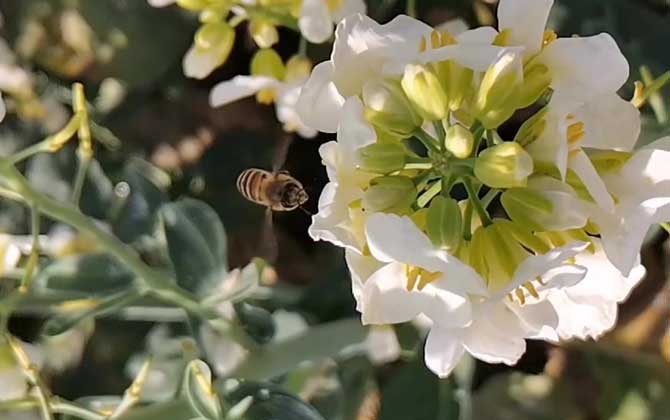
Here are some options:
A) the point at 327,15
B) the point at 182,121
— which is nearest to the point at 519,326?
the point at 327,15

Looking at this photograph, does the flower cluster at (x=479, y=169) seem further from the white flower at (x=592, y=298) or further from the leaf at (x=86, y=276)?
the leaf at (x=86, y=276)

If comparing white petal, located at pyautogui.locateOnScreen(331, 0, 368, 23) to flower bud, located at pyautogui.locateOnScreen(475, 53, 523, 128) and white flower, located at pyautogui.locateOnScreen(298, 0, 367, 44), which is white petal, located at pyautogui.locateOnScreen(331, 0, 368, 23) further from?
flower bud, located at pyautogui.locateOnScreen(475, 53, 523, 128)

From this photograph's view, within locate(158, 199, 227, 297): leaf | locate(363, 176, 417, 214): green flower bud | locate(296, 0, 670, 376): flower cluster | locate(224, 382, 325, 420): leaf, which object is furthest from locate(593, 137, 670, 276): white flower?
locate(158, 199, 227, 297): leaf

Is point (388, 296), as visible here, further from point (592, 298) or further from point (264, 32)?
point (264, 32)

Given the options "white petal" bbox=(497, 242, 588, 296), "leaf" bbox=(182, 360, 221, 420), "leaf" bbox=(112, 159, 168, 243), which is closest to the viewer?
"white petal" bbox=(497, 242, 588, 296)

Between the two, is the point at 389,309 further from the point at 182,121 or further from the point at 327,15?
the point at 182,121

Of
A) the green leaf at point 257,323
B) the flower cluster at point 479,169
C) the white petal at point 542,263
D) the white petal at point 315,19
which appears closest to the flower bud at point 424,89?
the flower cluster at point 479,169

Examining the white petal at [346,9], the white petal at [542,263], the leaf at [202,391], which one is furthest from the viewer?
the white petal at [346,9]
